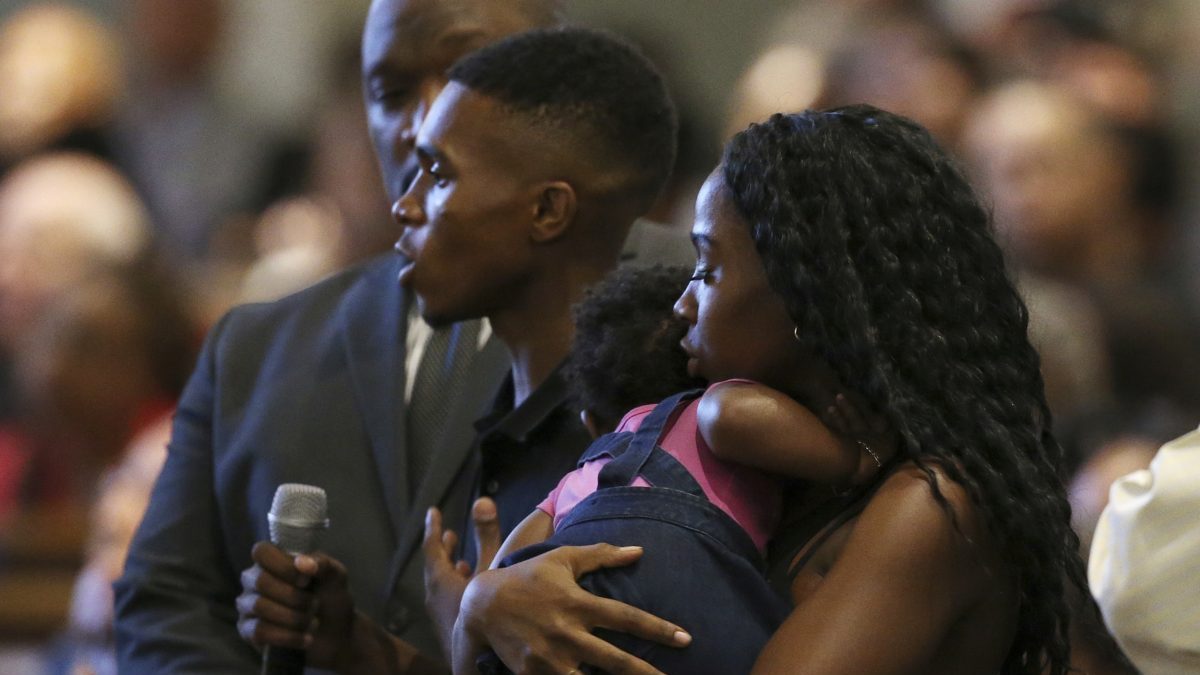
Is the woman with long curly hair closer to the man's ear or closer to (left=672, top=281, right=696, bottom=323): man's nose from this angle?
(left=672, top=281, right=696, bottom=323): man's nose

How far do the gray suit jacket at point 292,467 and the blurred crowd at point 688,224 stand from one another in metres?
1.03

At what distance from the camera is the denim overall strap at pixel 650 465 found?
2.01 metres

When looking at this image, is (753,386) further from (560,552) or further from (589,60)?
(589,60)

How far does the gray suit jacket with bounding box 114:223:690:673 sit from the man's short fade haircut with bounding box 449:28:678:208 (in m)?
0.21

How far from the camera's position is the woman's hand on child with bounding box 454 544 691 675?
1.93 meters

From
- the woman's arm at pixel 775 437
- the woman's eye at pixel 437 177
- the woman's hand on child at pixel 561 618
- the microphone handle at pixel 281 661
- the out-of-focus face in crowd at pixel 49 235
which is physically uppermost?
the woman's eye at pixel 437 177

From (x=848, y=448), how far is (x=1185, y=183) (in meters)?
3.59

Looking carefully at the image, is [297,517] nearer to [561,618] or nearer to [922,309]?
[561,618]

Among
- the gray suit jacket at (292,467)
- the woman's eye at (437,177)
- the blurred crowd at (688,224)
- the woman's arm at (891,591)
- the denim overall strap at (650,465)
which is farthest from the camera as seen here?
the blurred crowd at (688,224)

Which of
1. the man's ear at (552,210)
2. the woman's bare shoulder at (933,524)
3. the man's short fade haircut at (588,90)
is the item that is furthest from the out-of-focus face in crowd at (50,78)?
the woman's bare shoulder at (933,524)

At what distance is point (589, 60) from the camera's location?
8.91 feet

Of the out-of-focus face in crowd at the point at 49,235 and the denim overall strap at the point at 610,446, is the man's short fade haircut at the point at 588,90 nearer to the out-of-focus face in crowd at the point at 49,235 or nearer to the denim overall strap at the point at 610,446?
the denim overall strap at the point at 610,446

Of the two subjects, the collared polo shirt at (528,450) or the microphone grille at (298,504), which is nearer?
the microphone grille at (298,504)

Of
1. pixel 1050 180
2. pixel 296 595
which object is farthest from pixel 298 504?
pixel 1050 180
